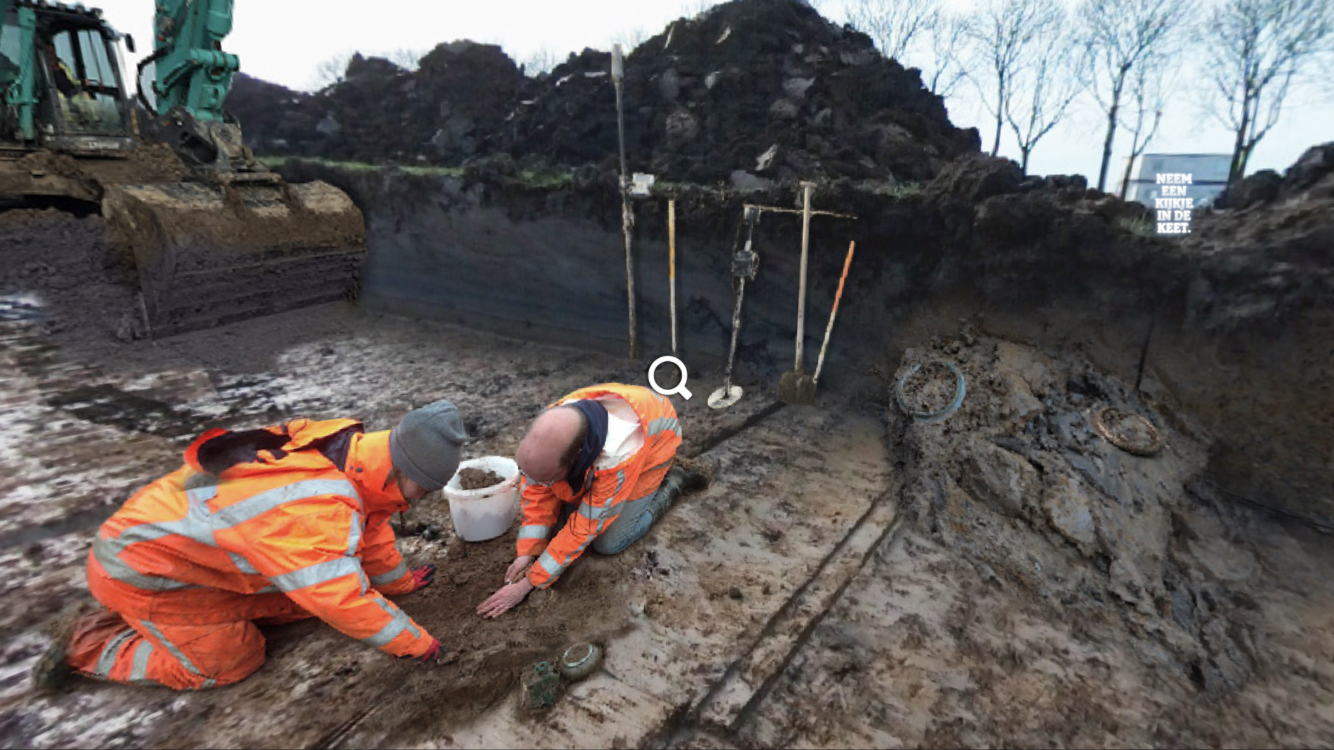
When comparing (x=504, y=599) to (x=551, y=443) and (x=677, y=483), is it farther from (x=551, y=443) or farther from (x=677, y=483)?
(x=677, y=483)

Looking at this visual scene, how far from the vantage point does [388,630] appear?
1.93 meters

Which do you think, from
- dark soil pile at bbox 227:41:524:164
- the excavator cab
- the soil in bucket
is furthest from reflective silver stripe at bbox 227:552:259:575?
dark soil pile at bbox 227:41:524:164

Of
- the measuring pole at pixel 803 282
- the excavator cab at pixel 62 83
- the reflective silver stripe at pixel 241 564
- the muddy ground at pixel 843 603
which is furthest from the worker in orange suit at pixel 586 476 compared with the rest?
the excavator cab at pixel 62 83

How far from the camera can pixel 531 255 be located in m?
6.19

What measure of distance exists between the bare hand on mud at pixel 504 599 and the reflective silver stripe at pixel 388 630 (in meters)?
0.48

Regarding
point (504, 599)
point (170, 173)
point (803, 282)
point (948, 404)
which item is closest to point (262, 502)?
point (504, 599)


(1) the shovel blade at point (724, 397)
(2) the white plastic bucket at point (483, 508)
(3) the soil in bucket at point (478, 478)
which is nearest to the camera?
(2) the white plastic bucket at point (483, 508)

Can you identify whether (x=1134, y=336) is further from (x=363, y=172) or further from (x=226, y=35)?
(x=226, y=35)

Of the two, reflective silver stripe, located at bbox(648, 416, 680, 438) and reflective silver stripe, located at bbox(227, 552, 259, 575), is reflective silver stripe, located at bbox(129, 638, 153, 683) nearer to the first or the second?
reflective silver stripe, located at bbox(227, 552, 259, 575)

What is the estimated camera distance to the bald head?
2.29m

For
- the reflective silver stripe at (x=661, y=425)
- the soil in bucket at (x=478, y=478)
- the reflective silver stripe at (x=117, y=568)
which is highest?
the reflective silver stripe at (x=661, y=425)

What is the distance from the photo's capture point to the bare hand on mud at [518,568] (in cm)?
257

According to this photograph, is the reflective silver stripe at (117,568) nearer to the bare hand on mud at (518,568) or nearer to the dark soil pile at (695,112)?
the bare hand on mud at (518,568)

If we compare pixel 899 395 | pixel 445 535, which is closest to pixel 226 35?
pixel 445 535
